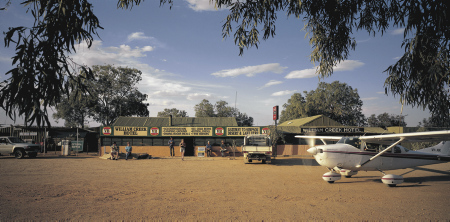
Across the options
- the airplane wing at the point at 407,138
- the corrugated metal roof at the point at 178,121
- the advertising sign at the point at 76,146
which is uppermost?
the corrugated metal roof at the point at 178,121

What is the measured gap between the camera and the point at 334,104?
52.0 metres

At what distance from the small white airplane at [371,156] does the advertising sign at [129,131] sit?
58.3 feet

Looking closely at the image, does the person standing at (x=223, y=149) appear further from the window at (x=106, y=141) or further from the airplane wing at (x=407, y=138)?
the airplane wing at (x=407, y=138)

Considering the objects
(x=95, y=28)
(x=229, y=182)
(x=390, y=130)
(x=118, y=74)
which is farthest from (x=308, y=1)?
(x=118, y=74)

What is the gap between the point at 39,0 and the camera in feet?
13.0

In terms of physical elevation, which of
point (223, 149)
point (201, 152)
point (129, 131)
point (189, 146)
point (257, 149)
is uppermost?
point (129, 131)

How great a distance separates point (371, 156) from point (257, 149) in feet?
24.9

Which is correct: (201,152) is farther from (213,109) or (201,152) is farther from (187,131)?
(213,109)

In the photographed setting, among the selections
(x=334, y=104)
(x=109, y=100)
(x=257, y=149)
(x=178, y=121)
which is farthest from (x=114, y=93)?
(x=334, y=104)

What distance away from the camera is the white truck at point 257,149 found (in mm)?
16511

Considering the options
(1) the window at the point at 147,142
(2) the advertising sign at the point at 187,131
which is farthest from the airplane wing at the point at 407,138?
(1) the window at the point at 147,142

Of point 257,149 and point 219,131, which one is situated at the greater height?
point 219,131

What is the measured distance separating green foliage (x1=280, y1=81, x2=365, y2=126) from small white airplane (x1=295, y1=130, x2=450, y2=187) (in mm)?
42597

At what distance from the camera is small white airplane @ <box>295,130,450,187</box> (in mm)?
9406
